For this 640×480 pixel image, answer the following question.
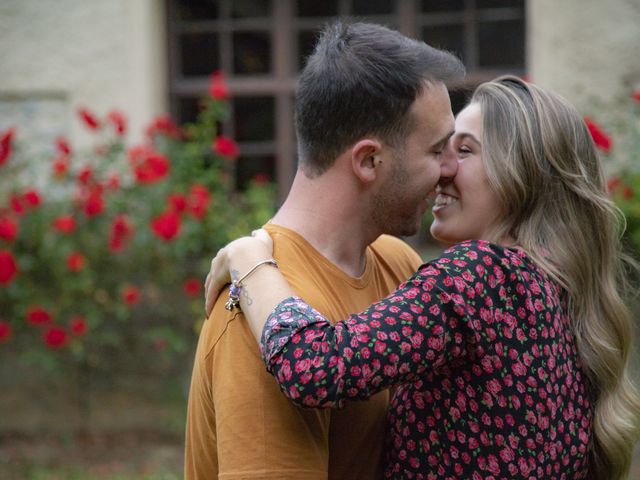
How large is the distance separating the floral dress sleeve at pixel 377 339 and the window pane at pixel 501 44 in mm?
4733

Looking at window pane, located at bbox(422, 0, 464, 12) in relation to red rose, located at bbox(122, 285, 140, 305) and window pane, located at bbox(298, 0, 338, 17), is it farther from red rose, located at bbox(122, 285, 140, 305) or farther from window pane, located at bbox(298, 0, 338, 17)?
red rose, located at bbox(122, 285, 140, 305)

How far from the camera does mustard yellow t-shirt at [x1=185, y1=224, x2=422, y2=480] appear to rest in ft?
6.00

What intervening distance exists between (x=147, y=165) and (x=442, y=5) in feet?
8.03

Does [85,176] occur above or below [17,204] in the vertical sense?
above

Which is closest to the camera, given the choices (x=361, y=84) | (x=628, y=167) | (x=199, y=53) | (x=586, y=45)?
(x=361, y=84)

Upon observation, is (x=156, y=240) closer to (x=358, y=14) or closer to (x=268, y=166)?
(x=268, y=166)

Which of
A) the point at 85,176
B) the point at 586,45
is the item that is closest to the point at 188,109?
the point at 85,176

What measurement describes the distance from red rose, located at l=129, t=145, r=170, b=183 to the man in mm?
3029

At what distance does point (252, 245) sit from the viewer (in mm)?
2014

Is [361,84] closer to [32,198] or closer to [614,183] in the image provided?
[32,198]

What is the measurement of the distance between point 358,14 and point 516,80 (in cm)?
427

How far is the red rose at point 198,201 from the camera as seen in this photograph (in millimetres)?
5215

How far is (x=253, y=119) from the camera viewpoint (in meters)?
6.54

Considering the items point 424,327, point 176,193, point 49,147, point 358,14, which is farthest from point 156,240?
point 424,327
